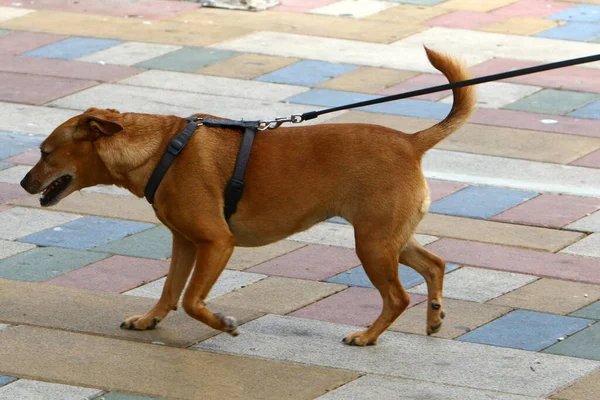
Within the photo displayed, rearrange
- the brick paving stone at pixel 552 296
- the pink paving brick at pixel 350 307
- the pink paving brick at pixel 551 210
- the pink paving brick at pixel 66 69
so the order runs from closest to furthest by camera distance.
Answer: the pink paving brick at pixel 350 307 < the brick paving stone at pixel 552 296 < the pink paving brick at pixel 551 210 < the pink paving brick at pixel 66 69

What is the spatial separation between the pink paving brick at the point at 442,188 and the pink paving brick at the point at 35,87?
13.1 ft

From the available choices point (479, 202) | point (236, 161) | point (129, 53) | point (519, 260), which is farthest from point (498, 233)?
point (129, 53)

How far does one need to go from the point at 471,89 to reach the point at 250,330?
1752 millimetres

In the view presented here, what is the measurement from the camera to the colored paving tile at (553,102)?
1134 centimetres

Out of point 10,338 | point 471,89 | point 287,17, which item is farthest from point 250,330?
point 287,17

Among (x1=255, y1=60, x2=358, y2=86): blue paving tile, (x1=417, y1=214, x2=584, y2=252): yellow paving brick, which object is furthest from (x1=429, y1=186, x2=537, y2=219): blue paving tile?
(x1=255, y1=60, x2=358, y2=86): blue paving tile

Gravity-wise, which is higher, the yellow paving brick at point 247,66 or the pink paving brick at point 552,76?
the yellow paving brick at point 247,66

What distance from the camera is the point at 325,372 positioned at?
631 cm

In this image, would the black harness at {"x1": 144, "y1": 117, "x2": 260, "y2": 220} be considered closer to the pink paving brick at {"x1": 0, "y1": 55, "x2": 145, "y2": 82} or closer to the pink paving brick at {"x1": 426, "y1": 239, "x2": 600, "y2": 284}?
the pink paving brick at {"x1": 426, "y1": 239, "x2": 600, "y2": 284}

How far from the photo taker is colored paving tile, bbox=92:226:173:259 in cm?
806

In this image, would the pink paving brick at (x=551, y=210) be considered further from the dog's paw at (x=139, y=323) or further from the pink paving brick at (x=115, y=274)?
the dog's paw at (x=139, y=323)

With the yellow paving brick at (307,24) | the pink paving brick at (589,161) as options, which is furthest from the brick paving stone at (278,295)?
the yellow paving brick at (307,24)

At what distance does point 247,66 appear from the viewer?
41.9ft

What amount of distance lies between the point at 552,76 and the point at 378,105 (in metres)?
2.04
